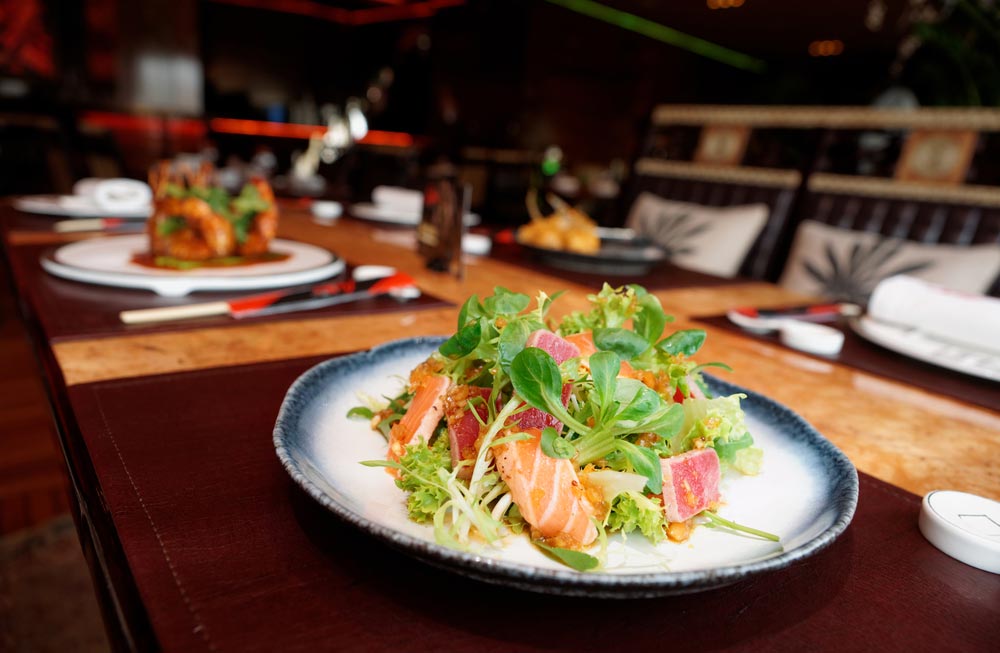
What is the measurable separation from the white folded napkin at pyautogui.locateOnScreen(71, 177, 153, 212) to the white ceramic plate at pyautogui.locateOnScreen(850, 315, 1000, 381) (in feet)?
7.13

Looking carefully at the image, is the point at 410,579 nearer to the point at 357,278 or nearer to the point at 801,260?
the point at 357,278

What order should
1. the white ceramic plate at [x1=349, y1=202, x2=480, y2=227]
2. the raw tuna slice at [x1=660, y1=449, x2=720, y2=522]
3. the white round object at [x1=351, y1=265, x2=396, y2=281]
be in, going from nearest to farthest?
the raw tuna slice at [x1=660, y1=449, x2=720, y2=522], the white round object at [x1=351, y1=265, x2=396, y2=281], the white ceramic plate at [x1=349, y1=202, x2=480, y2=227]

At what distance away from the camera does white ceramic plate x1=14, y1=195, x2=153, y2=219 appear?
205 centimetres

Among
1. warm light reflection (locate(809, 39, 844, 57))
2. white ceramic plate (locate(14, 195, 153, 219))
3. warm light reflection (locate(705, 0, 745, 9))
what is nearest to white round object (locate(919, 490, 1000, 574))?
white ceramic plate (locate(14, 195, 153, 219))

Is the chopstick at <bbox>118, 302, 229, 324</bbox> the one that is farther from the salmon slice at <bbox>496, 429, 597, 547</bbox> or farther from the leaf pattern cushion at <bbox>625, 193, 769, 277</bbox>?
the leaf pattern cushion at <bbox>625, 193, 769, 277</bbox>

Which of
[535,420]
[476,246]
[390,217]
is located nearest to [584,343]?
[535,420]

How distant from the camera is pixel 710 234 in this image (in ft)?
8.93

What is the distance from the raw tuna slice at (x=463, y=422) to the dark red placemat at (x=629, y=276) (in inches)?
45.4

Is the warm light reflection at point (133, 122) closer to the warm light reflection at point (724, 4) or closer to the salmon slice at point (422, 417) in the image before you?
the warm light reflection at point (724, 4)

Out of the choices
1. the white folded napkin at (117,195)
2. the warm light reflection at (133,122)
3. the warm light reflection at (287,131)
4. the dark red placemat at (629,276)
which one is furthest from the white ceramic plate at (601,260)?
the warm light reflection at (287,131)

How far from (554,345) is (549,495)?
0.51 feet

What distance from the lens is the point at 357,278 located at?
140 centimetres

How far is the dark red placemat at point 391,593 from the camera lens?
1.40 feet

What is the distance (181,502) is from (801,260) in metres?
2.49
